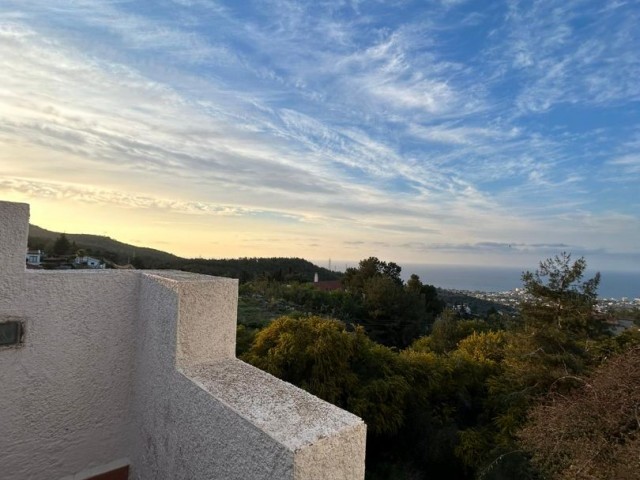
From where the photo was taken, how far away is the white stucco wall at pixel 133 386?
4.49ft

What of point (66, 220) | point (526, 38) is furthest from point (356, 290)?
point (66, 220)

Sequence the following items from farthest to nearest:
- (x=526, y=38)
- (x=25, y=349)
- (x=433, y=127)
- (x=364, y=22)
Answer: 1. (x=433, y=127)
2. (x=526, y=38)
3. (x=364, y=22)
4. (x=25, y=349)

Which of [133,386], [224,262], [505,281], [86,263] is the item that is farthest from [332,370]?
[505,281]

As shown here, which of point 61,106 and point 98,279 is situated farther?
point 61,106

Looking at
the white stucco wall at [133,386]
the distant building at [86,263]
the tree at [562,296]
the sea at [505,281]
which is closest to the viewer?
the white stucco wall at [133,386]

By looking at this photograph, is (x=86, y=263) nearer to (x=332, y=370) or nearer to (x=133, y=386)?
(x=332, y=370)

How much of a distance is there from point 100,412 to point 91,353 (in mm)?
384

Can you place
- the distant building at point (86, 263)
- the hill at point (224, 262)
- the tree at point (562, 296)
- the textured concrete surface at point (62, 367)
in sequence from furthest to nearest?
the hill at point (224, 262), the tree at point (562, 296), the distant building at point (86, 263), the textured concrete surface at point (62, 367)

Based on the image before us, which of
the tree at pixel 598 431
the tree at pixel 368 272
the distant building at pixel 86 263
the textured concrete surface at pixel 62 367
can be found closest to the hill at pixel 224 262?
the tree at pixel 368 272

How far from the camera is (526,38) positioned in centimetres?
666

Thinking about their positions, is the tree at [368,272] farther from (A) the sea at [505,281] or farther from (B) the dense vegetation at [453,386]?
(B) the dense vegetation at [453,386]

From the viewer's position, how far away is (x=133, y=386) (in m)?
2.29

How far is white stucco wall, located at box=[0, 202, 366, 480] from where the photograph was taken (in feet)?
4.49

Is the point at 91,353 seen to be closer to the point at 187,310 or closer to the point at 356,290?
the point at 187,310
